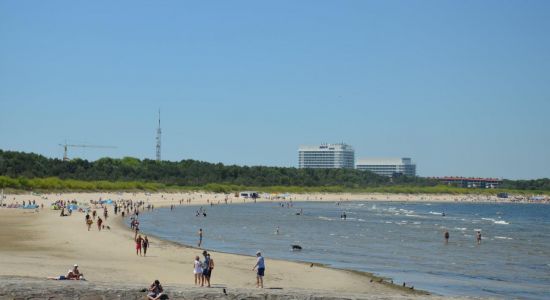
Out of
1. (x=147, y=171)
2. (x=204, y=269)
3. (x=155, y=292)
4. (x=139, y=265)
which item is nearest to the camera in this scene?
(x=155, y=292)

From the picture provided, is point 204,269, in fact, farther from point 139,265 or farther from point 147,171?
point 147,171

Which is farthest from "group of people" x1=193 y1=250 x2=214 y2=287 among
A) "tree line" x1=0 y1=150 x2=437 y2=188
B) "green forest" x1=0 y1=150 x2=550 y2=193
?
"tree line" x1=0 y1=150 x2=437 y2=188

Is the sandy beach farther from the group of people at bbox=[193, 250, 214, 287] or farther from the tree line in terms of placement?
the tree line

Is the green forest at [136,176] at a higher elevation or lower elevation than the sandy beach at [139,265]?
higher

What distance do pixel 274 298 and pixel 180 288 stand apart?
241 cm

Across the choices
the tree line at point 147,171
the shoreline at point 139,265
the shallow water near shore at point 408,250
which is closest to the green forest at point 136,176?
the tree line at point 147,171

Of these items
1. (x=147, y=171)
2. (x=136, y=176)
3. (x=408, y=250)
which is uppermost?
(x=147, y=171)

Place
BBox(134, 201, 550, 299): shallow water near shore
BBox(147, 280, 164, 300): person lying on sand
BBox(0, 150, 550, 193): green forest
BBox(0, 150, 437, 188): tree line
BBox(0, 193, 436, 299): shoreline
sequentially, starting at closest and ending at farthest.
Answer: BBox(147, 280, 164, 300): person lying on sand < BBox(0, 193, 436, 299): shoreline < BBox(134, 201, 550, 299): shallow water near shore < BBox(0, 150, 550, 193): green forest < BBox(0, 150, 437, 188): tree line

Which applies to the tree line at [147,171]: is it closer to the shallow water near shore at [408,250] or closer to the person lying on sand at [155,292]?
the shallow water near shore at [408,250]

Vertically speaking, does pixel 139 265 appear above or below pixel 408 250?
above

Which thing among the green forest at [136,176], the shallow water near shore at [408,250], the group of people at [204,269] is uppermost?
the green forest at [136,176]

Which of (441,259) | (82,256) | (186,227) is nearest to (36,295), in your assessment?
(82,256)

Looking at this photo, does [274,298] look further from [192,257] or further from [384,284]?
[192,257]

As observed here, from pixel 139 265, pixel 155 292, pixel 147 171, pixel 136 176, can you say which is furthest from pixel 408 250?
pixel 147 171
